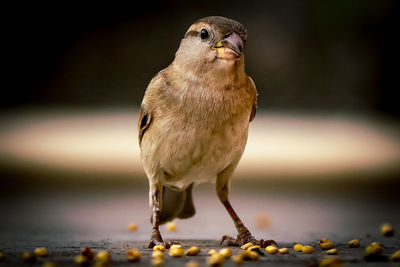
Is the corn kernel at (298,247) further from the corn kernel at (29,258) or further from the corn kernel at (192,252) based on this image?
the corn kernel at (29,258)

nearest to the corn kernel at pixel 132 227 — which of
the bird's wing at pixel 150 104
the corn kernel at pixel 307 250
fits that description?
the bird's wing at pixel 150 104

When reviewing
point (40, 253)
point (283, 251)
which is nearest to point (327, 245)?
point (283, 251)

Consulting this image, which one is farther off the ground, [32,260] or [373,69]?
[373,69]

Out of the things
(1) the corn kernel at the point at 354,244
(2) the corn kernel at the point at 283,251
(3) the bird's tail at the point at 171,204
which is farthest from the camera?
(3) the bird's tail at the point at 171,204

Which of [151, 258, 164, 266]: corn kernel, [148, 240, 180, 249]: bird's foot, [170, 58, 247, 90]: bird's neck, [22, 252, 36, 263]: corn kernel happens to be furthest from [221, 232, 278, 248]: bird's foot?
[22, 252, 36, 263]: corn kernel

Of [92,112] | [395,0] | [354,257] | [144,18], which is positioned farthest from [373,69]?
[354,257]

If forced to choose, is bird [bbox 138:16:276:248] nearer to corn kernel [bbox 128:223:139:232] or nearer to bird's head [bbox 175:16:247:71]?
bird's head [bbox 175:16:247:71]

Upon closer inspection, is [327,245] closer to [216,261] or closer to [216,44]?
[216,261]

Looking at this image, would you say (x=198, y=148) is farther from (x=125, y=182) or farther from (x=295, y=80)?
(x=295, y=80)
